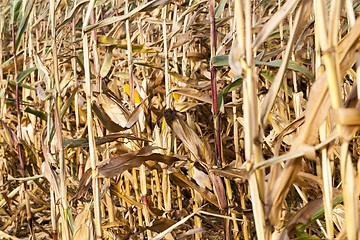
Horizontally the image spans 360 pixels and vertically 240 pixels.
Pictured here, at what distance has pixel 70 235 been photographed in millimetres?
919

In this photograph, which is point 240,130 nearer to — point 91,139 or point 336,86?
point 91,139

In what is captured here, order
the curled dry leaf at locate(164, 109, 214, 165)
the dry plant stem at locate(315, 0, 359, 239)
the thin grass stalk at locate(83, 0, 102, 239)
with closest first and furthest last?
the dry plant stem at locate(315, 0, 359, 239) → the thin grass stalk at locate(83, 0, 102, 239) → the curled dry leaf at locate(164, 109, 214, 165)

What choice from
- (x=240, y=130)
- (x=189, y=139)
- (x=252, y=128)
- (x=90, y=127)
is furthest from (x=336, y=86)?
(x=240, y=130)

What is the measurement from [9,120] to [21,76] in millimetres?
963

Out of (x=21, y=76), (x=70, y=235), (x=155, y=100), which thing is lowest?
(x=70, y=235)

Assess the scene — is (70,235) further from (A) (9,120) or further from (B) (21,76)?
(A) (9,120)

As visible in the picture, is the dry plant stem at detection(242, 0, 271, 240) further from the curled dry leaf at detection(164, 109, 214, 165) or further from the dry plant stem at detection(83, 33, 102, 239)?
the curled dry leaf at detection(164, 109, 214, 165)

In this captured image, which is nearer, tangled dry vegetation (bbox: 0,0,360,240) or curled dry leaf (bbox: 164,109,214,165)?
tangled dry vegetation (bbox: 0,0,360,240)

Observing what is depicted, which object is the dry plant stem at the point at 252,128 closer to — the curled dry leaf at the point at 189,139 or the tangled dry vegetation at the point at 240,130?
the tangled dry vegetation at the point at 240,130

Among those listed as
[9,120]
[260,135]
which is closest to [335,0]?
[260,135]

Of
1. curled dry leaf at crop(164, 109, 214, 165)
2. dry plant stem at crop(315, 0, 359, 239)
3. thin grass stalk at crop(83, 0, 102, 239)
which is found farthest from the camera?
curled dry leaf at crop(164, 109, 214, 165)

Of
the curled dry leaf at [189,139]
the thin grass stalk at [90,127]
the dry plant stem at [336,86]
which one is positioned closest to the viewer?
the dry plant stem at [336,86]

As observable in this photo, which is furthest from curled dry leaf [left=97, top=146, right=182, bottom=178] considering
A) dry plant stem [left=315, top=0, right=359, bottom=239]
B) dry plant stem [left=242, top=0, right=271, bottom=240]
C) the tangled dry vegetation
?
dry plant stem [left=315, top=0, right=359, bottom=239]

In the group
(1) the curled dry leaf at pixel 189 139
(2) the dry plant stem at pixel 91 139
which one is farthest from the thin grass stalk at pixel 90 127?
(1) the curled dry leaf at pixel 189 139
